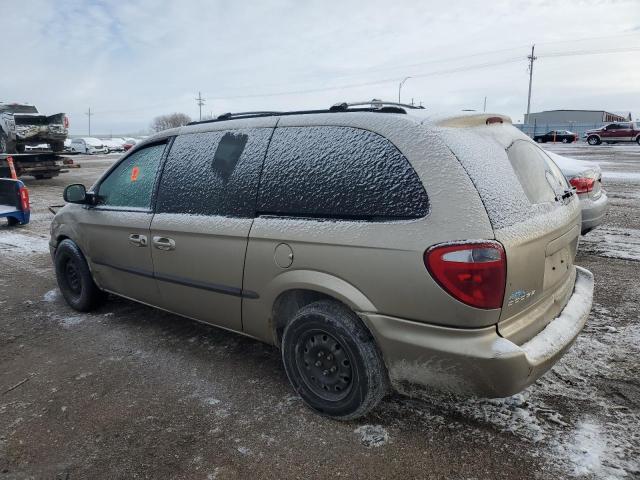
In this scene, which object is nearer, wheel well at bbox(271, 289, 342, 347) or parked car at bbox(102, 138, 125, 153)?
wheel well at bbox(271, 289, 342, 347)

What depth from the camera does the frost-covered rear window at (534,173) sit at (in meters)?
2.58

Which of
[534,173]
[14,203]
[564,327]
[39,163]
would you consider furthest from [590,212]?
[39,163]

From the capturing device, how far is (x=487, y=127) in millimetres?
2658

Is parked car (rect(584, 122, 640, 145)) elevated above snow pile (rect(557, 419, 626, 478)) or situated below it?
above

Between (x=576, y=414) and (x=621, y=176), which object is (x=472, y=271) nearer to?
(x=576, y=414)

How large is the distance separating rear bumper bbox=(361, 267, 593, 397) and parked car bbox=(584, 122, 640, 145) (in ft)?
128

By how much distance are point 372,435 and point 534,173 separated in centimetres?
171

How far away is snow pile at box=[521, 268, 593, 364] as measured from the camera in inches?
90.7

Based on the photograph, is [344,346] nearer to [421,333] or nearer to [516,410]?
[421,333]

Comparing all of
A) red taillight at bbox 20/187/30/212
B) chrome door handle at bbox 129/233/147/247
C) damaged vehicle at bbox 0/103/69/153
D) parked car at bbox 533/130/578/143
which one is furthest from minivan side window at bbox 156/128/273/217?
parked car at bbox 533/130/578/143

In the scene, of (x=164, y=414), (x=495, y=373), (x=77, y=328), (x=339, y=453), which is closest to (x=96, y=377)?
(x=164, y=414)

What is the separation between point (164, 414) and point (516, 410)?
201 centimetres

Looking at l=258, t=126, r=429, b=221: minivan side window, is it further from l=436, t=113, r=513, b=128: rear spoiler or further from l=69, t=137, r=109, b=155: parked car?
l=69, t=137, r=109, b=155: parked car

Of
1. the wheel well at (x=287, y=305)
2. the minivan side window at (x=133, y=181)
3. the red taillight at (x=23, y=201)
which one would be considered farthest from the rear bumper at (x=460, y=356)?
the red taillight at (x=23, y=201)
